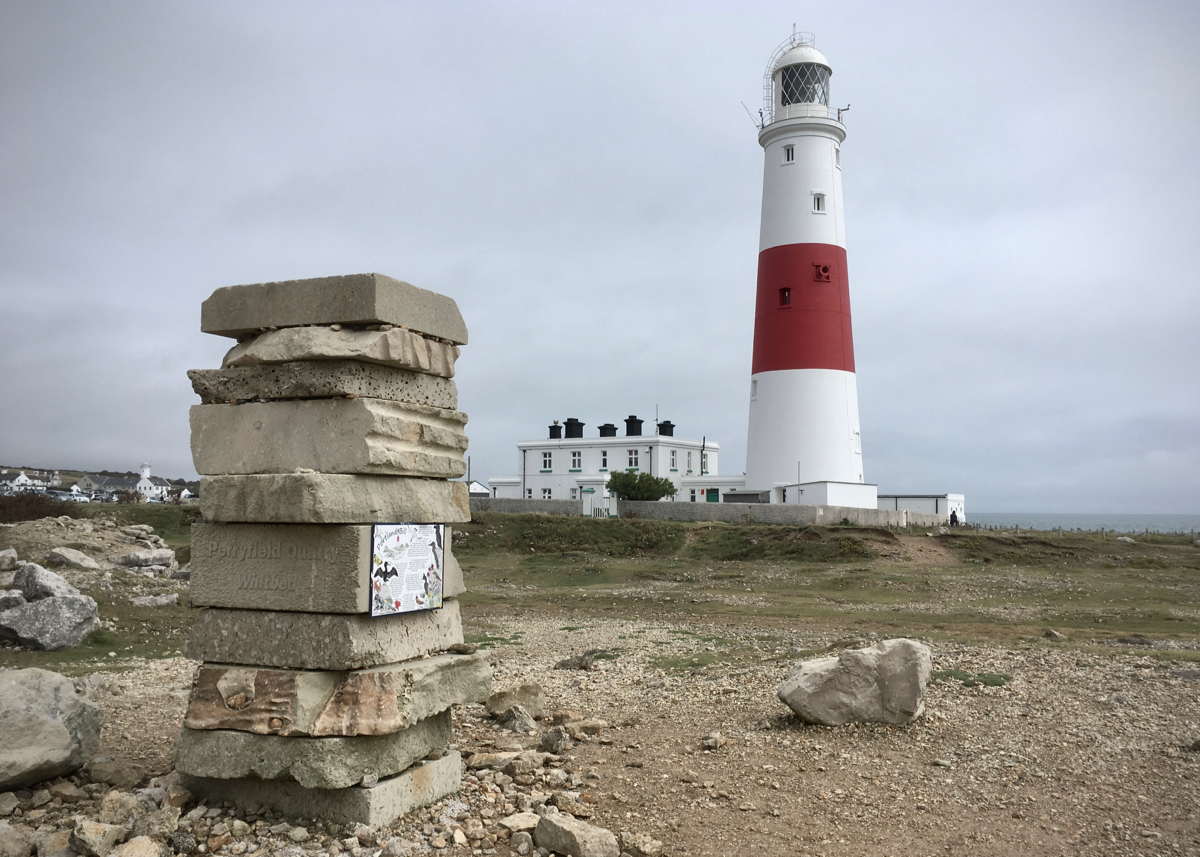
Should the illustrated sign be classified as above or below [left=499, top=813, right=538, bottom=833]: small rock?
above

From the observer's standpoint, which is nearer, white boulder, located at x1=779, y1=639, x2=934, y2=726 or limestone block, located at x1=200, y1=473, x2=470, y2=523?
limestone block, located at x1=200, y1=473, x2=470, y2=523

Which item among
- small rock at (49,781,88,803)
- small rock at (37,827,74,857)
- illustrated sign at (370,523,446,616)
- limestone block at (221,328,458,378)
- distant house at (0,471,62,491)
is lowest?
small rock at (37,827,74,857)

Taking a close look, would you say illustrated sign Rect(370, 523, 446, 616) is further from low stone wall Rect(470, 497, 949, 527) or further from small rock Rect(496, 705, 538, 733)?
low stone wall Rect(470, 497, 949, 527)

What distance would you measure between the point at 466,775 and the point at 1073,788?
5163mm

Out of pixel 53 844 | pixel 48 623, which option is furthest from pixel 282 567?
pixel 48 623

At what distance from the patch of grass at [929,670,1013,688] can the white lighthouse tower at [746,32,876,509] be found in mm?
25362

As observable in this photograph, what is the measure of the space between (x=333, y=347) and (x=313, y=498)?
1.15m

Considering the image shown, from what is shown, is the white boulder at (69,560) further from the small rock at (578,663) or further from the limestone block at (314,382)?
the limestone block at (314,382)

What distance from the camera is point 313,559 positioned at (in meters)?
6.77

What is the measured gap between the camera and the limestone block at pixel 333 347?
6836 millimetres

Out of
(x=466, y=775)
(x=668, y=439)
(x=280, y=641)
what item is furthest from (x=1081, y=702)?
(x=668, y=439)

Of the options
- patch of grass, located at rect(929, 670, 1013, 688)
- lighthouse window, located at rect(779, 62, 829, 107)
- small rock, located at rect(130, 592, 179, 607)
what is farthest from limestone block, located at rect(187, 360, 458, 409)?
lighthouse window, located at rect(779, 62, 829, 107)

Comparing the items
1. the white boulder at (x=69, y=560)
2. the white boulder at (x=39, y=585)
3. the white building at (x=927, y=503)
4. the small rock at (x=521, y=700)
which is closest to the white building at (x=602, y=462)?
the white building at (x=927, y=503)

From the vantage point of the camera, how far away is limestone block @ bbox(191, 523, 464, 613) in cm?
667
